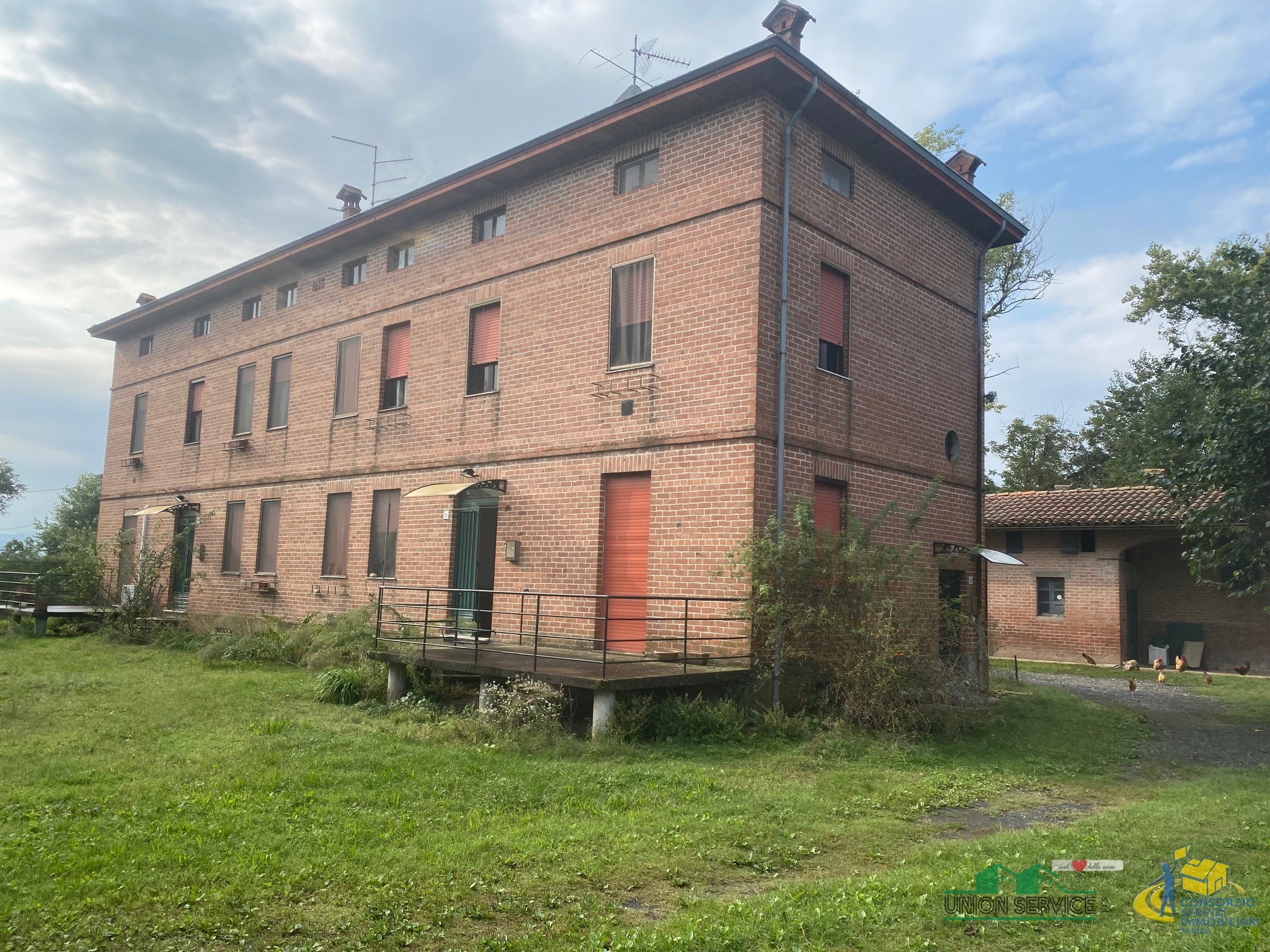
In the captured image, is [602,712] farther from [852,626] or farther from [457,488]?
[457,488]

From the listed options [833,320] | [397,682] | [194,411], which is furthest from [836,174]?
[194,411]

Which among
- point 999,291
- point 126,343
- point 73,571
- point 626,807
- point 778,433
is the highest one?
point 999,291

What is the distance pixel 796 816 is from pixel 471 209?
11882mm

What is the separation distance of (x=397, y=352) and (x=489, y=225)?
3035mm

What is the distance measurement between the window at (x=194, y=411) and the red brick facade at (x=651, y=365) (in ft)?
13.4

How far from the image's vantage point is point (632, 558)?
12.1 metres

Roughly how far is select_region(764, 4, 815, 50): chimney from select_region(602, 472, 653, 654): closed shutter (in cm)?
639

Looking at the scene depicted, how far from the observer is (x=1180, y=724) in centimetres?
1245

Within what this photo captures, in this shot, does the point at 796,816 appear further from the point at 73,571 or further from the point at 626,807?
the point at 73,571

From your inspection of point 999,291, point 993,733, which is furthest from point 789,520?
point 999,291

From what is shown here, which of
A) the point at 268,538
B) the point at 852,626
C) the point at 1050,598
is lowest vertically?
the point at 852,626

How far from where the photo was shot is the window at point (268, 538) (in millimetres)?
18969

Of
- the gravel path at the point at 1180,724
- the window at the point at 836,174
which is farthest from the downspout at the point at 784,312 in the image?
the gravel path at the point at 1180,724

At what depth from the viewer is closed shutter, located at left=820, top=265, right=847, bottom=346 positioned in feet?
41.1
